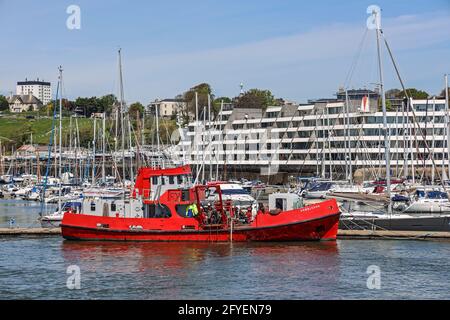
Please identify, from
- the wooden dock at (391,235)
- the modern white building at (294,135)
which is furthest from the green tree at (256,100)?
the wooden dock at (391,235)

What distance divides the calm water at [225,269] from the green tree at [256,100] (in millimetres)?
133940

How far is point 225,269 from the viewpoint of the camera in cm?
3938

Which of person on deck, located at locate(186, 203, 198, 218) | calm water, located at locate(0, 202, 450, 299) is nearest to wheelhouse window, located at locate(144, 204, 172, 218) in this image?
person on deck, located at locate(186, 203, 198, 218)

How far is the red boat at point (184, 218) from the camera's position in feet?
157

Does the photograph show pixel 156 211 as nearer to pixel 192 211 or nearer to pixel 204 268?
pixel 192 211

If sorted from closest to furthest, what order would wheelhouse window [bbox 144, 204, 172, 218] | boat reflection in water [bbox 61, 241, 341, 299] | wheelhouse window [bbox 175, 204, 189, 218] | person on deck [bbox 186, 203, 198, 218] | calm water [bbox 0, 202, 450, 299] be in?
calm water [bbox 0, 202, 450, 299]
boat reflection in water [bbox 61, 241, 341, 299]
person on deck [bbox 186, 203, 198, 218]
wheelhouse window [bbox 175, 204, 189, 218]
wheelhouse window [bbox 144, 204, 172, 218]

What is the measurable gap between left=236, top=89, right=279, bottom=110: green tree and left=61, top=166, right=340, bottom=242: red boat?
5109 inches

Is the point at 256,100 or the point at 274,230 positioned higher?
the point at 256,100

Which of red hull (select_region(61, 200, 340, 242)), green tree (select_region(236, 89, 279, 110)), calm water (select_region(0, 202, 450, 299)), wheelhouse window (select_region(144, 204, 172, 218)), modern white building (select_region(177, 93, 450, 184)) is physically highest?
green tree (select_region(236, 89, 279, 110))

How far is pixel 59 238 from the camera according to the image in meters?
53.1

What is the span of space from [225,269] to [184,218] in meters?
9.74

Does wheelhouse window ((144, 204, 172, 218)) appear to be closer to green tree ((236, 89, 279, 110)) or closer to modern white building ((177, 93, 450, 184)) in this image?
modern white building ((177, 93, 450, 184))

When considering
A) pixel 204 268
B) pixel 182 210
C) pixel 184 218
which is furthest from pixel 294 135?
pixel 204 268

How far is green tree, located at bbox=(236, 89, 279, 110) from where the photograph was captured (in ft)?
601
